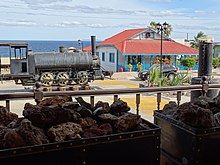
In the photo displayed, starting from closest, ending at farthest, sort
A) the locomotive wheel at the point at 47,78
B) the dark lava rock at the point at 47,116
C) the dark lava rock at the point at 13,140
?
1. the dark lava rock at the point at 13,140
2. the dark lava rock at the point at 47,116
3. the locomotive wheel at the point at 47,78

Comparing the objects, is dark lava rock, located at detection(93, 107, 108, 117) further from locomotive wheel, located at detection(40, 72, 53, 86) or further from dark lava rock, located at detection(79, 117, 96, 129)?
locomotive wheel, located at detection(40, 72, 53, 86)

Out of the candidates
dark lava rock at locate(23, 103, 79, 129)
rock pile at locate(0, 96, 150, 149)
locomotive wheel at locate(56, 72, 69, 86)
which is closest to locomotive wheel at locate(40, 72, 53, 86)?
locomotive wheel at locate(56, 72, 69, 86)

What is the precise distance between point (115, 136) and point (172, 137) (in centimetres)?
46

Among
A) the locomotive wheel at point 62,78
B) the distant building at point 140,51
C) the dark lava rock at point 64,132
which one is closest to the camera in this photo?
the dark lava rock at point 64,132

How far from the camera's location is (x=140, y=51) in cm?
2616

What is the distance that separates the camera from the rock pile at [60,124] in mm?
1254

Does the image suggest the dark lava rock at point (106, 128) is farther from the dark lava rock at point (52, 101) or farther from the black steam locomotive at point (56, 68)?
the black steam locomotive at point (56, 68)

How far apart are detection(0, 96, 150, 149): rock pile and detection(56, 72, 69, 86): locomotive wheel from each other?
15.6 metres

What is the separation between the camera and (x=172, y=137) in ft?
5.38

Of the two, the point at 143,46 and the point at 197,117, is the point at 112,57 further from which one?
the point at 197,117

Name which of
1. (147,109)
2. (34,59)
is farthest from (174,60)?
(147,109)

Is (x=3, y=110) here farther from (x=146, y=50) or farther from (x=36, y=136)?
(x=146, y=50)

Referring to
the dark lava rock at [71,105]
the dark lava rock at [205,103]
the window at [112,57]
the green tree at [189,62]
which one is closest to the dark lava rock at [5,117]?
the dark lava rock at [71,105]

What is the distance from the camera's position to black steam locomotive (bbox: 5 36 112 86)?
16531mm
